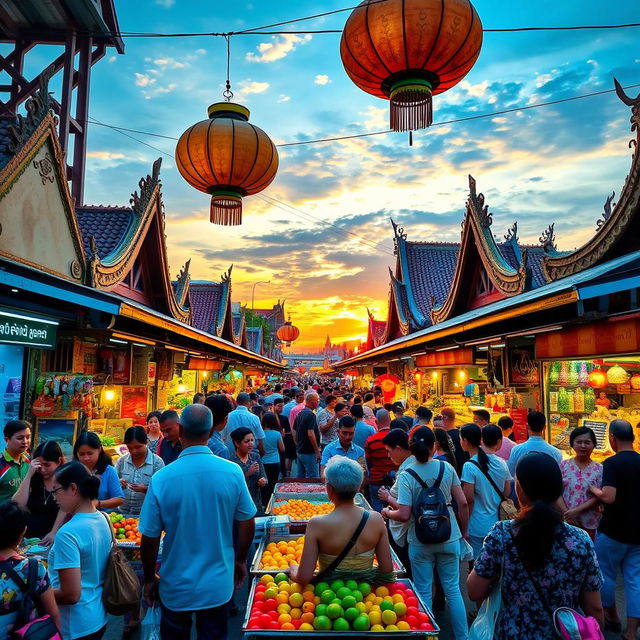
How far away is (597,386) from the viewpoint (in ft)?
29.8

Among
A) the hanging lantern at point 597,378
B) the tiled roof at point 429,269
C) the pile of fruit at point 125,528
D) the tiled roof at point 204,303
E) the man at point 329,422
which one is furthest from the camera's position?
the tiled roof at point 204,303

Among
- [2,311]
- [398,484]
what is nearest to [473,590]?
[398,484]

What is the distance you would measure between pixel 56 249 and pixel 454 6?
22.0 ft

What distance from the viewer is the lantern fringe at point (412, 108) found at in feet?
16.2

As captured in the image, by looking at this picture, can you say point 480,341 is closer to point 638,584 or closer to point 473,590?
point 638,584

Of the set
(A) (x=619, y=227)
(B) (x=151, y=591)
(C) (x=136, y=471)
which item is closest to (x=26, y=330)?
(C) (x=136, y=471)

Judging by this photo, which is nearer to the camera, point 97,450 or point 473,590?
point 473,590

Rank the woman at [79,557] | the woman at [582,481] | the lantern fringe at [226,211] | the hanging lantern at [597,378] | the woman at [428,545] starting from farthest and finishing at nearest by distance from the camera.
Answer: the hanging lantern at [597,378], the lantern fringe at [226,211], the woman at [582,481], the woman at [428,545], the woman at [79,557]

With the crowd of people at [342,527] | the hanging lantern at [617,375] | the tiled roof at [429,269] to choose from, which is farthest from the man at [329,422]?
the tiled roof at [429,269]

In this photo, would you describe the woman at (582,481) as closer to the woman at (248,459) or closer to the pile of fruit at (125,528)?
the woman at (248,459)

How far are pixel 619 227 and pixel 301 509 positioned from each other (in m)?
5.50

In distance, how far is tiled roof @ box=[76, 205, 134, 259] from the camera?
36.6 feet

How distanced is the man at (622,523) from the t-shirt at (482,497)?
93cm

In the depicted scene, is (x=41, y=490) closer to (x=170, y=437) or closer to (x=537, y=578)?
(x=170, y=437)
